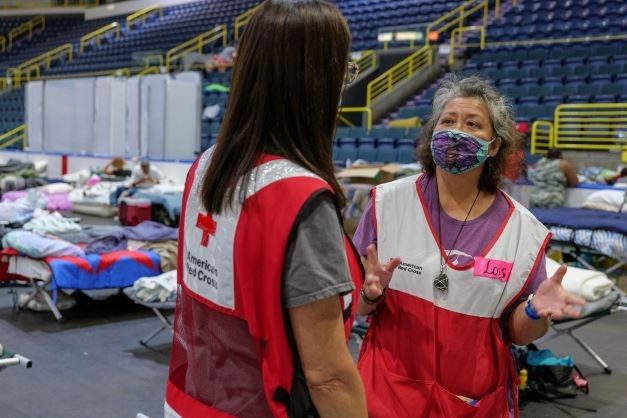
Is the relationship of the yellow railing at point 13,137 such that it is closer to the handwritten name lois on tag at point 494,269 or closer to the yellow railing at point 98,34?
the yellow railing at point 98,34

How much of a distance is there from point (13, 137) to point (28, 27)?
9767mm

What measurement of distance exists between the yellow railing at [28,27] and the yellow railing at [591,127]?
20370mm

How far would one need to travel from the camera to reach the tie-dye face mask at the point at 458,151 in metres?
1.70

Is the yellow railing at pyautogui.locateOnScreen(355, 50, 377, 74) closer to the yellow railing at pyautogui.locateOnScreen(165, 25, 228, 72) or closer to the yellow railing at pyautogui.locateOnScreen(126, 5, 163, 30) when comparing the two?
the yellow railing at pyautogui.locateOnScreen(165, 25, 228, 72)

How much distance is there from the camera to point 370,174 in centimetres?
690

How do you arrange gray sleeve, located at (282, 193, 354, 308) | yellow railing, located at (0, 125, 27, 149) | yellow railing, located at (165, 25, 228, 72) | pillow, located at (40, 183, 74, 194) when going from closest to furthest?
gray sleeve, located at (282, 193, 354, 308), pillow, located at (40, 183, 74, 194), yellow railing, located at (0, 125, 27, 149), yellow railing, located at (165, 25, 228, 72)

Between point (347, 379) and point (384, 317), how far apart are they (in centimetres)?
65

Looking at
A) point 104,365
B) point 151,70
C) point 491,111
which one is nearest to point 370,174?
point 104,365

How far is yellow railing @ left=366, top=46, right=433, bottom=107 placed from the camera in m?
13.5

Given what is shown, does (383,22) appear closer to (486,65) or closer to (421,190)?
(486,65)

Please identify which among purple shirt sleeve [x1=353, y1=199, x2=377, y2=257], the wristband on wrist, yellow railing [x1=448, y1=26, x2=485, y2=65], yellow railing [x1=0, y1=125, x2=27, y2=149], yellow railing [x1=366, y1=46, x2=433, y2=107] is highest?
yellow railing [x1=448, y1=26, x2=485, y2=65]

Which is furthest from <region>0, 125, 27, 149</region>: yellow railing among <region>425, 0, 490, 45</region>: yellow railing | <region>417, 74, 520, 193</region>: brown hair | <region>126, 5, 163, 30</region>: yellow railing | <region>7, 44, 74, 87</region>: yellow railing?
<region>417, 74, 520, 193</region>: brown hair

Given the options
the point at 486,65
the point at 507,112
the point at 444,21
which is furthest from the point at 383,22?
the point at 507,112

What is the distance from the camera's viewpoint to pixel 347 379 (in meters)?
1.02
